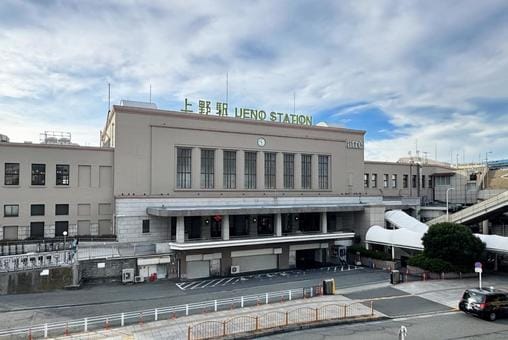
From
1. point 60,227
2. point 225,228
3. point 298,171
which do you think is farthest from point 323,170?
point 60,227

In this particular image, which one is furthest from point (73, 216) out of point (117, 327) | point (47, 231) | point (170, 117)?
point (117, 327)

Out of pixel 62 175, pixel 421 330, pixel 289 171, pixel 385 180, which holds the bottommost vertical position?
pixel 421 330

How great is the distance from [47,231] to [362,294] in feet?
98.9

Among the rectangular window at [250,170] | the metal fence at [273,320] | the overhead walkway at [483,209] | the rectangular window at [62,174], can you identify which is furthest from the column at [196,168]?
Answer: the overhead walkway at [483,209]

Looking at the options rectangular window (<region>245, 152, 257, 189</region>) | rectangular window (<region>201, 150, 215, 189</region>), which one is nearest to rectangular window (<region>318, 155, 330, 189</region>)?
rectangular window (<region>245, 152, 257, 189</region>)

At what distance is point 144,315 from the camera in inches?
922

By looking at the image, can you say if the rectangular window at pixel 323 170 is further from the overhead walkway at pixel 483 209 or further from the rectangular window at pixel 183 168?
the rectangular window at pixel 183 168

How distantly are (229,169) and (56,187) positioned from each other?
1845 centimetres

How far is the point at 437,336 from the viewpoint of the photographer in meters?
20.2

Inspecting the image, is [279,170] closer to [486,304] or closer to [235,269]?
[235,269]

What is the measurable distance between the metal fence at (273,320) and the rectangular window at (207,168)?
22.6 metres

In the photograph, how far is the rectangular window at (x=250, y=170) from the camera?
4669 cm

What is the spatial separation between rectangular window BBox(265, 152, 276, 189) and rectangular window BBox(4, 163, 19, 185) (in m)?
26.8

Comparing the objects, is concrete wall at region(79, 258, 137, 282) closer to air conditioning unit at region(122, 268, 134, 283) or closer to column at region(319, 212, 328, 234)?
air conditioning unit at region(122, 268, 134, 283)
